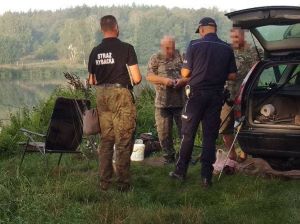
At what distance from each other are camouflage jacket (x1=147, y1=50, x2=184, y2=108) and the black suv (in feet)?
3.94

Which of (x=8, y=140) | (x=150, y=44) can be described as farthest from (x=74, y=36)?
(x=8, y=140)

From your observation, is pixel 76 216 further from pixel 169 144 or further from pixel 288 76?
pixel 288 76

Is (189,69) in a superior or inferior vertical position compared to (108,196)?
superior

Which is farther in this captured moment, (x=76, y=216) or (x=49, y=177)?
(x=49, y=177)

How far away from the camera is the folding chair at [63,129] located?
6.94 m

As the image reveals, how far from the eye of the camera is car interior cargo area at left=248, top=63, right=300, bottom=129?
604 cm

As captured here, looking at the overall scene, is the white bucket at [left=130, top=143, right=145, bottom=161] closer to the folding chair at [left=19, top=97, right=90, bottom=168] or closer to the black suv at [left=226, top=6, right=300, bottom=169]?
the folding chair at [left=19, top=97, right=90, bottom=168]

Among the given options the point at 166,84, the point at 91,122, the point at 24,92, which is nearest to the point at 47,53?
the point at 24,92

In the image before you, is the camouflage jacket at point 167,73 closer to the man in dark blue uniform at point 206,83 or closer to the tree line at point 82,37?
the man in dark blue uniform at point 206,83

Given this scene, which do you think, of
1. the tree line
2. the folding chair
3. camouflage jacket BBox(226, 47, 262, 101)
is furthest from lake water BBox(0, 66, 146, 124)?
the tree line

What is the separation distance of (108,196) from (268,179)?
196cm

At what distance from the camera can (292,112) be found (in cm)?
638

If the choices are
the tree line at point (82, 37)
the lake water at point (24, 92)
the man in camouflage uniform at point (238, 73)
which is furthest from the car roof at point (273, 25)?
the tree line at point (82, 37)

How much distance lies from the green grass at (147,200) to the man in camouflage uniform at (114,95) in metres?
0.31
